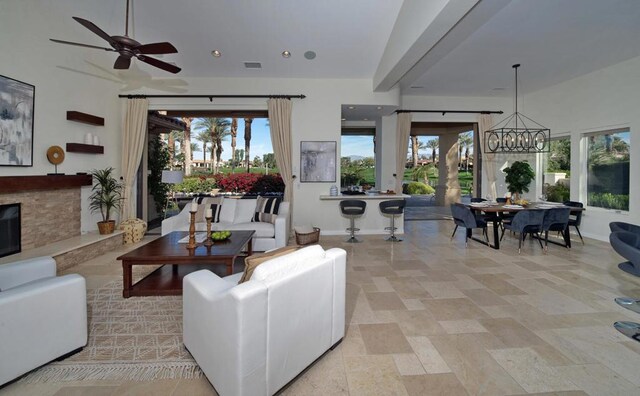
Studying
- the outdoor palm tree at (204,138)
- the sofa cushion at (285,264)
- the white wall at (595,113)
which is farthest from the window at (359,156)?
the sofa cushion at (285,264)

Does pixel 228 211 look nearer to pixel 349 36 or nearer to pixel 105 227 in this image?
pixel 105 227

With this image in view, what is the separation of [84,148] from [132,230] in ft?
5.63

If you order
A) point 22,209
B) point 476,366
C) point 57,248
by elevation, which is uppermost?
point 22,209

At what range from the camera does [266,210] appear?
571cm

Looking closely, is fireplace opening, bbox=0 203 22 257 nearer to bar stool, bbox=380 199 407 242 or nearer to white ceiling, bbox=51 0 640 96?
white ceiling, bbox=51 0 640 96

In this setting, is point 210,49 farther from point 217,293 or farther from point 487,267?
point 487,267

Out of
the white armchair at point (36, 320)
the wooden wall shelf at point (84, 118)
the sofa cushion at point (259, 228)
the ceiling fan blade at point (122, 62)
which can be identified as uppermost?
the ceiling fan blade at point (122, 62)

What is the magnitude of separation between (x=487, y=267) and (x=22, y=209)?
267 inches

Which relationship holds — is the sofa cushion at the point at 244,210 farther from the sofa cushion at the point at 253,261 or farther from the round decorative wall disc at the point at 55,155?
the sofa cushion at the point at 253,261

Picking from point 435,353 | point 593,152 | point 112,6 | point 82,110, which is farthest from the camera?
point 593,152

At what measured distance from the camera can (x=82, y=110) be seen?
5520 millimetres

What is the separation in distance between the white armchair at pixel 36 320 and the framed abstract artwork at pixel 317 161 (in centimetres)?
506

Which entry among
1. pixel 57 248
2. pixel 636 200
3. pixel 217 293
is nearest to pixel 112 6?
pixel 57 248

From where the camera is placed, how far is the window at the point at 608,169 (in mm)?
6102
